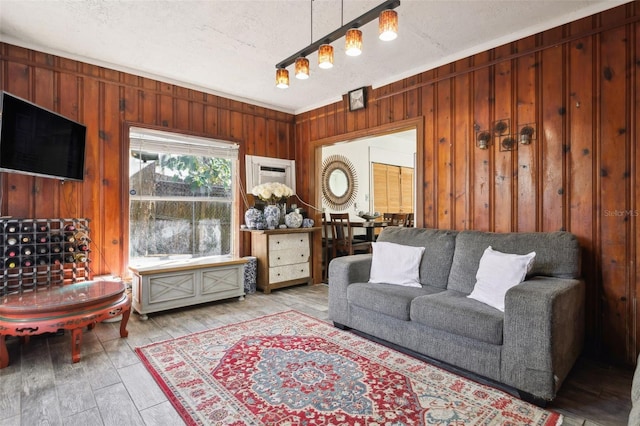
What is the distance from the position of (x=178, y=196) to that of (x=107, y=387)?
253cm

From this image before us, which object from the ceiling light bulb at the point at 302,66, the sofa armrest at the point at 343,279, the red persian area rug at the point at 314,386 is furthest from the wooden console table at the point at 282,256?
the ceiling light bulb at the point at 302,66

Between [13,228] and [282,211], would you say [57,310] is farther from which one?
[282,211]

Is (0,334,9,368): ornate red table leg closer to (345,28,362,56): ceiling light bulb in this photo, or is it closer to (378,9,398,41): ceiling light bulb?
(345,28,362,56): ceiling light bulb

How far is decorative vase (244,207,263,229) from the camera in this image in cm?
445

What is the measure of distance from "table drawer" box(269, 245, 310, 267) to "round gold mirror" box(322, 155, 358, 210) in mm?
1431

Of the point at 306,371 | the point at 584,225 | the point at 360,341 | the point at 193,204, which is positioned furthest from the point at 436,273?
the point at 193,204

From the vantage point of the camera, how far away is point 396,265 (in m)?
3.08

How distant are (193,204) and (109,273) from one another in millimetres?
1223

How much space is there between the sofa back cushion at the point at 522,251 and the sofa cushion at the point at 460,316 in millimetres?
269

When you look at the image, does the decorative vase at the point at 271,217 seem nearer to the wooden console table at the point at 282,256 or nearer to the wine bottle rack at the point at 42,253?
the wooden console table at the point at 282,256

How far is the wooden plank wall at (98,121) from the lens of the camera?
3154 mm

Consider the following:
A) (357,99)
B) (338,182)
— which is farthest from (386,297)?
(338,182)

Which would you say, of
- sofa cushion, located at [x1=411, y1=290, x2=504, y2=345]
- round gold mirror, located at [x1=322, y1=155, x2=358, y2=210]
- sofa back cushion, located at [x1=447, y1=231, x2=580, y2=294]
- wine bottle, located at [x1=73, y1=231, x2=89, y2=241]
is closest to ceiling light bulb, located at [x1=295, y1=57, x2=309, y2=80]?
sofa cushion, located at [x1=411, y1=290, x2=504, y2=345]

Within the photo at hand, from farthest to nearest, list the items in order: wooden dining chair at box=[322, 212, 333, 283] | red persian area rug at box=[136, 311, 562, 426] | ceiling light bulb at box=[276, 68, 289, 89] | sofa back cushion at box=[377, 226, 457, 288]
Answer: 1. wooden dining chair at box=[322, 212, 333, 283]
2. sofa back cushion at box=[377, 226, 457, 288]
3. ceiling light bulb at box=[276, 68, 289, 89]
4. red persian area rug at box=[136, 311, 562, 426]
